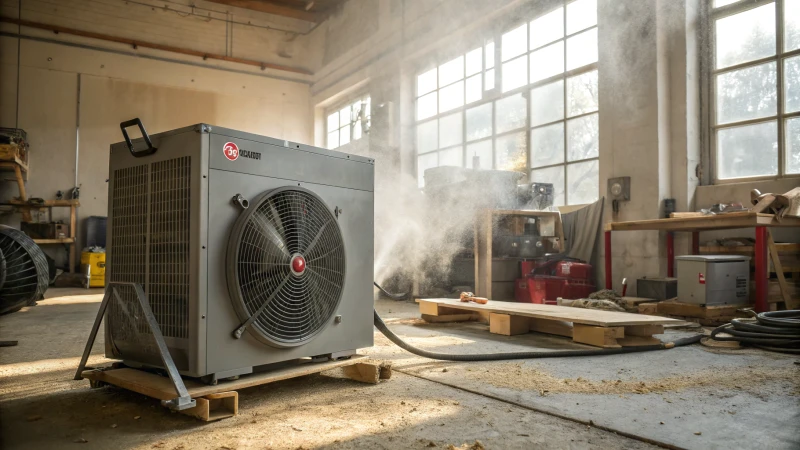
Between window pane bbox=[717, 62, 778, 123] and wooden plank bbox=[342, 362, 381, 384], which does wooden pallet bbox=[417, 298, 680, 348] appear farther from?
window pane bbox=[717, 62, 778, 123]

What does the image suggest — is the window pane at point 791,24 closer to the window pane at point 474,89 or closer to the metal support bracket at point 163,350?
the window pane at point 474,89

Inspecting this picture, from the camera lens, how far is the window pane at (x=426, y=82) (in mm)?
9062

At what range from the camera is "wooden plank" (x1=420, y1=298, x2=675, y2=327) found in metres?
3.20

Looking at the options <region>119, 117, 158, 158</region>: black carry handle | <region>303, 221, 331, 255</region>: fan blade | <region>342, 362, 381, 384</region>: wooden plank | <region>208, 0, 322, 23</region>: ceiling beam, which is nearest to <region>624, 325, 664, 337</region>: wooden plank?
<region>342, 362, 381, 384</region>: wooden plank

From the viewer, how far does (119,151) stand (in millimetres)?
2221

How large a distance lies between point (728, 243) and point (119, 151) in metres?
4.86

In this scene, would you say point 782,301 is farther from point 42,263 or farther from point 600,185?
point 42,263

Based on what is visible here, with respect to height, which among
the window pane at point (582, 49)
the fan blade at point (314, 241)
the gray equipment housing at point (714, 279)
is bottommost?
the gray equipment housing at point (714, 279)

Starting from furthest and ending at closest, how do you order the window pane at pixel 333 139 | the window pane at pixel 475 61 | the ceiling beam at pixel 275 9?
the window pane at pixel 333 139
the ceiling beam at pixel 275 9
the window pane at pixel 475 61

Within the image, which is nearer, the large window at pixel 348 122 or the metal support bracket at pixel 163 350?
the metal support bracket at pixel 163 350

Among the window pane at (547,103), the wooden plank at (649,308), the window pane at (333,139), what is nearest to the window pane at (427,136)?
the window pane at (547,103)

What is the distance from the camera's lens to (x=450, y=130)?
341 inches

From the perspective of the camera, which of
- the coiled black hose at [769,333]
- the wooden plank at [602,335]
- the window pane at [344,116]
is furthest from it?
the window pane at [344,116]

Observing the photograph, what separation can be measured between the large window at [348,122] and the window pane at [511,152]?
3.58 meters
